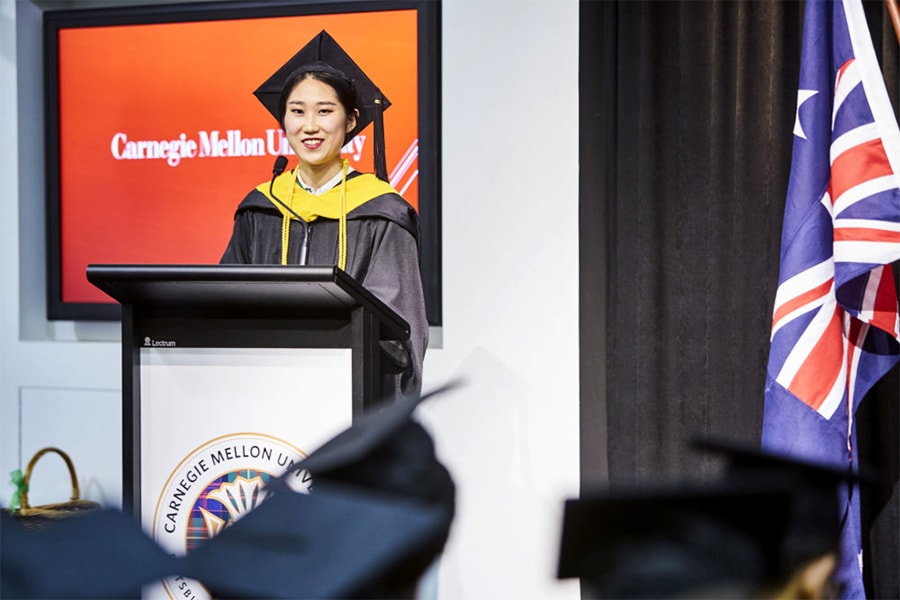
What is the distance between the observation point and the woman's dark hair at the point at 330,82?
2537mm

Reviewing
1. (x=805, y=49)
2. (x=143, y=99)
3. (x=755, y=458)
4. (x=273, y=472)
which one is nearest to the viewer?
(x=755, y=458)

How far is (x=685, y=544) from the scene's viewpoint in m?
0.48

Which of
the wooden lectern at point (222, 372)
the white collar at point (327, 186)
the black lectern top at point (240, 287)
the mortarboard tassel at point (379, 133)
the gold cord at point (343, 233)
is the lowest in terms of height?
the wooden lectern at point (222, 372)

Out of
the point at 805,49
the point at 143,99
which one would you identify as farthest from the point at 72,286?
the point at 805,49

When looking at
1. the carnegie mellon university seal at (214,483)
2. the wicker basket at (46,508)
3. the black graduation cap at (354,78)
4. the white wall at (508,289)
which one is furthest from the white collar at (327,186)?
the carnegie mellon university seal at (214,483)

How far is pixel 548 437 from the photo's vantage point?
8.26 feet

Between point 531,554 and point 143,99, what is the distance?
1875 mm

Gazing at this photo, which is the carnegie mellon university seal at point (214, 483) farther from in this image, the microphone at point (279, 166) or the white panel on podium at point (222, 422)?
the microphone at point (279, 166)

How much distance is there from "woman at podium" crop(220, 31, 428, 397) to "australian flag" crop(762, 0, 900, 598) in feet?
3.29

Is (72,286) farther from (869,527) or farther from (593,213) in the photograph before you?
(869,527)

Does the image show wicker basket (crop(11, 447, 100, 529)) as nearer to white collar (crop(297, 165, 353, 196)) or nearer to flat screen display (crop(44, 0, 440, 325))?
flat screen display (crop(44, 0, 440, 325))

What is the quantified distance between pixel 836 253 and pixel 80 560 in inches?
75.8

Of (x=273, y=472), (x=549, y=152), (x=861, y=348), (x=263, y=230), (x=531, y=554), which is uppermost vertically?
(x=549, y=152)

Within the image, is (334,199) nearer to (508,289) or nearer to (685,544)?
(508,289)
